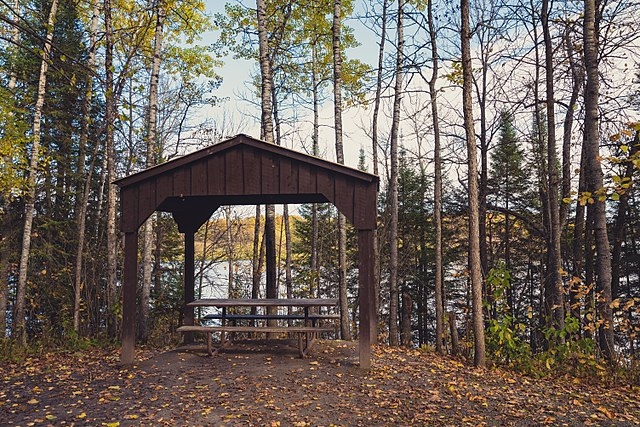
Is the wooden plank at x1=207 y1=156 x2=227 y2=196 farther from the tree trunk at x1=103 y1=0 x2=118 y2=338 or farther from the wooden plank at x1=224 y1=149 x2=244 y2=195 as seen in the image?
the tree trunk at x1=103 y1=0 x2=118 y2=338

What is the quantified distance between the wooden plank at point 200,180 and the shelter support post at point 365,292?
2503 mm

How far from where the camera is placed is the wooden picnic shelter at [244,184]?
7.12 metres

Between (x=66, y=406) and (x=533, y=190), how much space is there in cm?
→ 1850

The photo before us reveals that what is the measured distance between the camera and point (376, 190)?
7.15m

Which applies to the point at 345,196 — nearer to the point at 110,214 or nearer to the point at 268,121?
the point at 268,121

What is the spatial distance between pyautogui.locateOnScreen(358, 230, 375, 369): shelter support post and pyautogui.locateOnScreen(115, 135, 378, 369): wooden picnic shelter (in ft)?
0.05

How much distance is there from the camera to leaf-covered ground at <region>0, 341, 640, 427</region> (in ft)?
16.4

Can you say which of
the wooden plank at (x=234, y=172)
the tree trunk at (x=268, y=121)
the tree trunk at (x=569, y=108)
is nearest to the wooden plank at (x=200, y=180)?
the wooden plank at (x=234, y=172)

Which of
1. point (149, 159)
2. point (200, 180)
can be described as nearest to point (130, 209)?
point (200, 180)

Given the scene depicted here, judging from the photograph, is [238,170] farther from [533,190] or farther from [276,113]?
[533,190]

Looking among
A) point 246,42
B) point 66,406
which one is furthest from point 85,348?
point 246,42

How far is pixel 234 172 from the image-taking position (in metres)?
7.31

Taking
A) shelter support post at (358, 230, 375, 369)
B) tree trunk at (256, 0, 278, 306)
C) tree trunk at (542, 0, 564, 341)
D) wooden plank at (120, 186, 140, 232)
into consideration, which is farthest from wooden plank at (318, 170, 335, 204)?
tree trunk at (542, 0, 564, 341)

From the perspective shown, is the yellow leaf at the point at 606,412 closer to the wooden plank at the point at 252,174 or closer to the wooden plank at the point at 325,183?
the wooden plank at the point at 325,183
